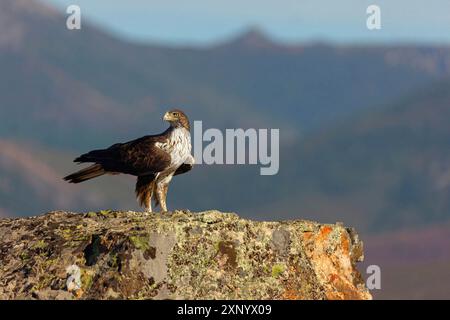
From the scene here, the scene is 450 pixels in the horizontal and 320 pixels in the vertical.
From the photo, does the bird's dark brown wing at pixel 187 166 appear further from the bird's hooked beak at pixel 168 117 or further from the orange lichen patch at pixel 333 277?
the orange lichen patch at pixel 333 277

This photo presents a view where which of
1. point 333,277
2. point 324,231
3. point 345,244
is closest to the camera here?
point 333,277

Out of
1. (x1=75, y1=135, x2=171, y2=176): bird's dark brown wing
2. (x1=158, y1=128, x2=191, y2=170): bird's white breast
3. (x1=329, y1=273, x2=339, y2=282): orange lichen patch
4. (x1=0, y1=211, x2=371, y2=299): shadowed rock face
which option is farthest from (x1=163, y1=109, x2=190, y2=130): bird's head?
(x1=329, y1=273, x2=339, y2=282): orange lichen patch

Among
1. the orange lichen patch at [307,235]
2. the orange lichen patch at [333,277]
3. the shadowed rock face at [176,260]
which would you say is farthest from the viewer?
the orange lichen patch at [307,235]

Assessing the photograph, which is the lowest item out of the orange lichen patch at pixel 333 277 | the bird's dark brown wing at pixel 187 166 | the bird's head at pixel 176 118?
the orange lichen patch at pixel 333 277

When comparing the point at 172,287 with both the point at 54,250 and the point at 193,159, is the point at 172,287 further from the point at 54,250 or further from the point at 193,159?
the point at 193,159

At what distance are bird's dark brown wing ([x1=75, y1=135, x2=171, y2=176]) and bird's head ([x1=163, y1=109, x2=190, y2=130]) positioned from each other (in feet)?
1.16

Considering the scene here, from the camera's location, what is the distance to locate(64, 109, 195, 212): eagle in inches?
931

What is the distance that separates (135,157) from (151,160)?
705 millimetres

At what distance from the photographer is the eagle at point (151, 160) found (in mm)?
23641

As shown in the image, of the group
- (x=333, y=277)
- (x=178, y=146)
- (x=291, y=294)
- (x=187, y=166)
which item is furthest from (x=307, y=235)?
(x=187, y=166)

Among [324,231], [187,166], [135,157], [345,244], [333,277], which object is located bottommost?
[333,277]

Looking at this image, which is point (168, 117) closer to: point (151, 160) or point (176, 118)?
point (176, 118)

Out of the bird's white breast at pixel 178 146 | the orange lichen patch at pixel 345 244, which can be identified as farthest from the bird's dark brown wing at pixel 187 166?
the orange lichen patch at pixel 345 244

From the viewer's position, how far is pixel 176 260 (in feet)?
56.3
